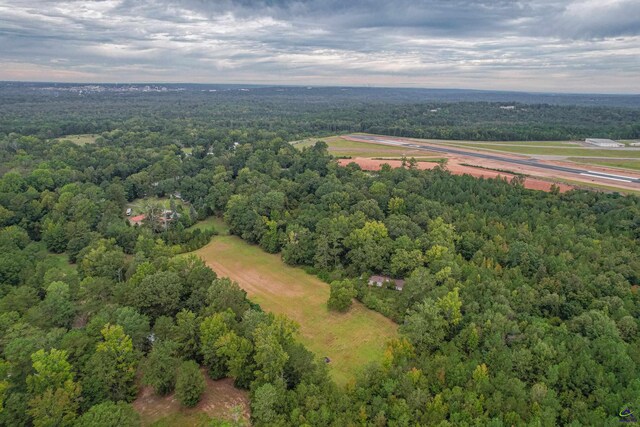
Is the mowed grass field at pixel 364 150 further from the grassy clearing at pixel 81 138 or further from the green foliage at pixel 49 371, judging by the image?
the green foliage at pixel 49 371

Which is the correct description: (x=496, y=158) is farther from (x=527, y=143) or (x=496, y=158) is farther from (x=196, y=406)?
(x=196, y=406)

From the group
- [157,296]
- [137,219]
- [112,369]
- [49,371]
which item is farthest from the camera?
[137,219]

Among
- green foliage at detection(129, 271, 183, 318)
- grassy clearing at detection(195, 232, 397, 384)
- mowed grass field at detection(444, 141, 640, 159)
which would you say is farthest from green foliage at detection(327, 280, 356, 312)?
mowed grass field at detection(444, 141, 640, 159)

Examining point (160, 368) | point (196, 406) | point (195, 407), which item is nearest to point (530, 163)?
point (196, 406)

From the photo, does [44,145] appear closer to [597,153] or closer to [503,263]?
[503,263]

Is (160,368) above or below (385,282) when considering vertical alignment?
above

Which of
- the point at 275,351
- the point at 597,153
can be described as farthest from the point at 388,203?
the point at 597,153
